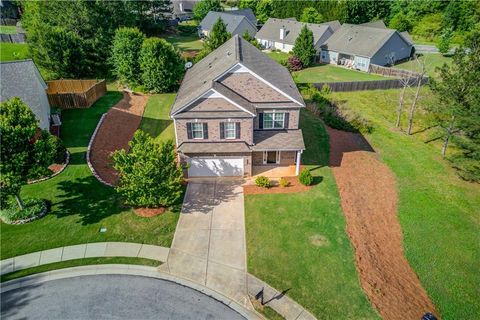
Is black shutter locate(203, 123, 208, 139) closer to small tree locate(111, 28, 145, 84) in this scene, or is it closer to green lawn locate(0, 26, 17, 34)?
small tree locate(111, 28, 145, 84)

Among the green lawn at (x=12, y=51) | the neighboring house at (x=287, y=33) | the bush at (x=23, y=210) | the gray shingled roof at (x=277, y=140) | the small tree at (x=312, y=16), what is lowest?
the bush at (x=23, y=210)

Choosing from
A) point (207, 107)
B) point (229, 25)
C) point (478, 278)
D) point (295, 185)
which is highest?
point (229, 25)

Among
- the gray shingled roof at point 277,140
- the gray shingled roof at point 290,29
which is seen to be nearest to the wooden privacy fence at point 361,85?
the gray shingled roof at point 290,29

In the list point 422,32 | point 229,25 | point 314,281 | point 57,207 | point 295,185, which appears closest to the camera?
point 314,281

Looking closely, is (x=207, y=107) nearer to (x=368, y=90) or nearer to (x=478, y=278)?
(x=478, y=278)

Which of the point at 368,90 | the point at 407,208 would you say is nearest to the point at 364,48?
the point at 368,90

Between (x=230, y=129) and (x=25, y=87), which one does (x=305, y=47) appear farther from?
(x=25, y=87)

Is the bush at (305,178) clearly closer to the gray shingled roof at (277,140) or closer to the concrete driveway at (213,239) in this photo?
the gray shingled roof at (277,140)

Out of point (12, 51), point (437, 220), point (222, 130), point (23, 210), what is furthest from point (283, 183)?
point (12, 51)
